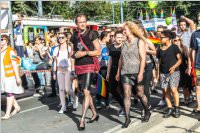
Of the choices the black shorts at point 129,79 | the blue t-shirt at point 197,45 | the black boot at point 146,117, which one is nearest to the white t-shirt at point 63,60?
the black shorts at point 129,79

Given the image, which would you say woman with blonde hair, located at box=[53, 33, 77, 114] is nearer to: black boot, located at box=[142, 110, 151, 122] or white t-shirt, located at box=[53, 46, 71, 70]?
white t-shirt, located at box=[53, 46, 71, 70]

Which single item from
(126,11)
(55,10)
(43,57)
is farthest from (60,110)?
(126,11)

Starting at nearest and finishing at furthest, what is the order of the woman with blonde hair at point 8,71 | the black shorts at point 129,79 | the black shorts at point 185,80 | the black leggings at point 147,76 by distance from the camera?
the black shorts at point 129,79 < the black leggings at point 147,76 < the woman with blonde hair at point 8,71 < the black shorts at point 185,80

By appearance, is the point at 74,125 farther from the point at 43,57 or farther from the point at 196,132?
the point at 43,57

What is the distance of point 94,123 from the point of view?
7355 millimetres

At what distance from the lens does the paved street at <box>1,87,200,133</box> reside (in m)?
6.85

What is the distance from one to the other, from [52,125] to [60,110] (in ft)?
3.65

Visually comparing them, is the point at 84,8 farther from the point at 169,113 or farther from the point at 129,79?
the point at 129,79

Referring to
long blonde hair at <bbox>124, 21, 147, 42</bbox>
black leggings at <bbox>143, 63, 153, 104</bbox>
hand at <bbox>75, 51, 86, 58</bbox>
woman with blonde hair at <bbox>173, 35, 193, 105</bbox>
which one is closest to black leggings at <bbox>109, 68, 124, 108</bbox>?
black leggings at <bbox>143, 63, 153, 104</bbox>

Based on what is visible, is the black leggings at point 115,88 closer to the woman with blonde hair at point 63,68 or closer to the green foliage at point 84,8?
the woman with blonde hair at point 63,68

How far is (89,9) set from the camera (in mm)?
54125

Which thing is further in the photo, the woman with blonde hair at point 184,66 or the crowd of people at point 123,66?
the woman with blonde hair at point 184,66

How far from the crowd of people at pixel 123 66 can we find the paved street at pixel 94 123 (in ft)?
0.55

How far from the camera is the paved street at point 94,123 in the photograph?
685 centimetres
